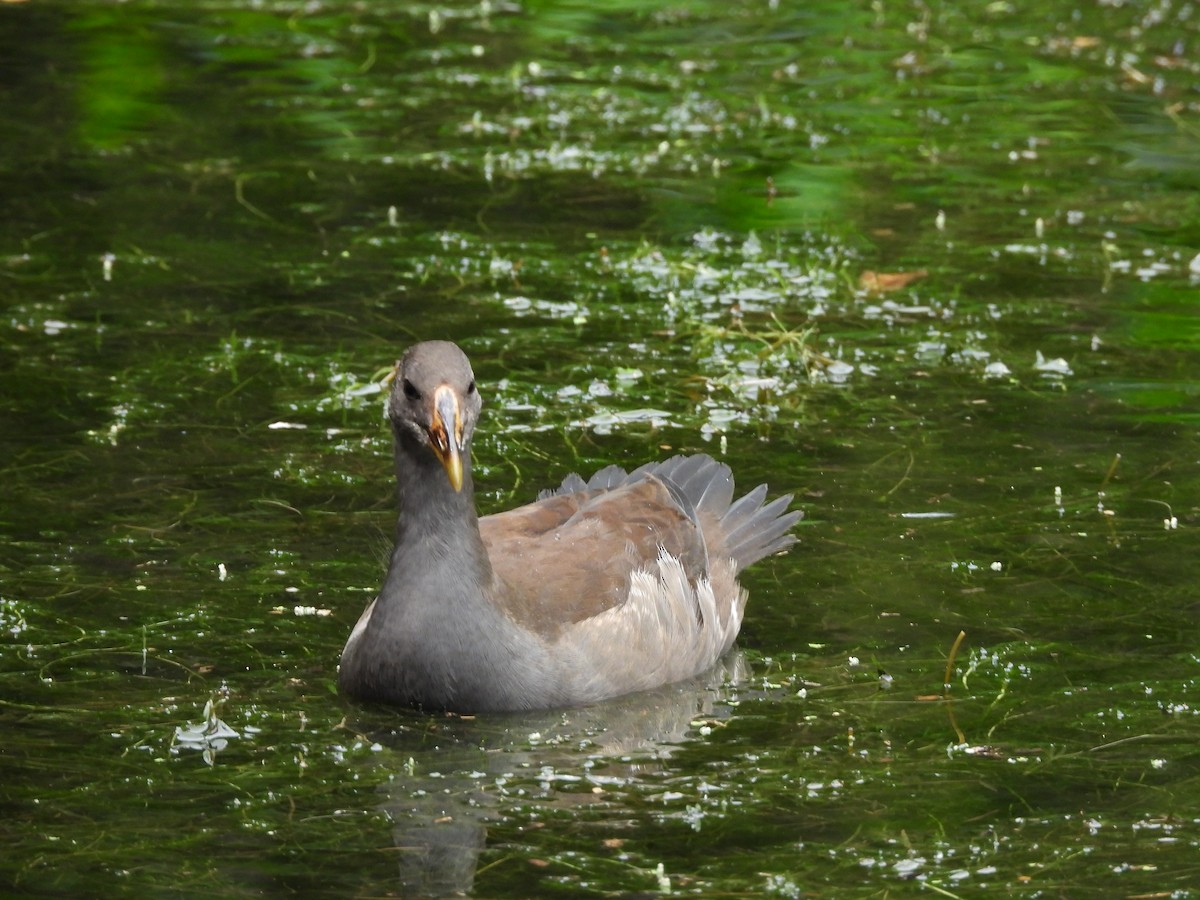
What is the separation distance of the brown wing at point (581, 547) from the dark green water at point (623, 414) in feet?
1.20

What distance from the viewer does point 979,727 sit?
22.8 feet

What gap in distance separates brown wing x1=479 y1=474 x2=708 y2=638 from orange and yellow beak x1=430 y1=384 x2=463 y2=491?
517 mm

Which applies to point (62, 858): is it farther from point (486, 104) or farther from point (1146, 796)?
point (486, 104)

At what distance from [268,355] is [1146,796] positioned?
5.50m

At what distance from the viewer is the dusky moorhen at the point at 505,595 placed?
6.95 meters

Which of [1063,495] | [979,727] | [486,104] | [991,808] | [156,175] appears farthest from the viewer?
[486,104]

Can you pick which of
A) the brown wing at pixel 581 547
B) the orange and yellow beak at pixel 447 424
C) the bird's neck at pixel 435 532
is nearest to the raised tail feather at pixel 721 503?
the brown wing at pixel 581 547

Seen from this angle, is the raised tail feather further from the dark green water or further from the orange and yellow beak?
the orange and yellow beak

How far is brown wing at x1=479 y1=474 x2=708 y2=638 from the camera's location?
286 inches

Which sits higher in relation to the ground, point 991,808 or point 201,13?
point 201,13

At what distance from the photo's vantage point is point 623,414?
389 inches

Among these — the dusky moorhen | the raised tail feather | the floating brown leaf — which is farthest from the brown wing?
the floating brown leaf

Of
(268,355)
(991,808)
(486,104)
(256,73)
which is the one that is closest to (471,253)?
(268,355)

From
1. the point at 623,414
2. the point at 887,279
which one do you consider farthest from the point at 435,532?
the point at 887,279
